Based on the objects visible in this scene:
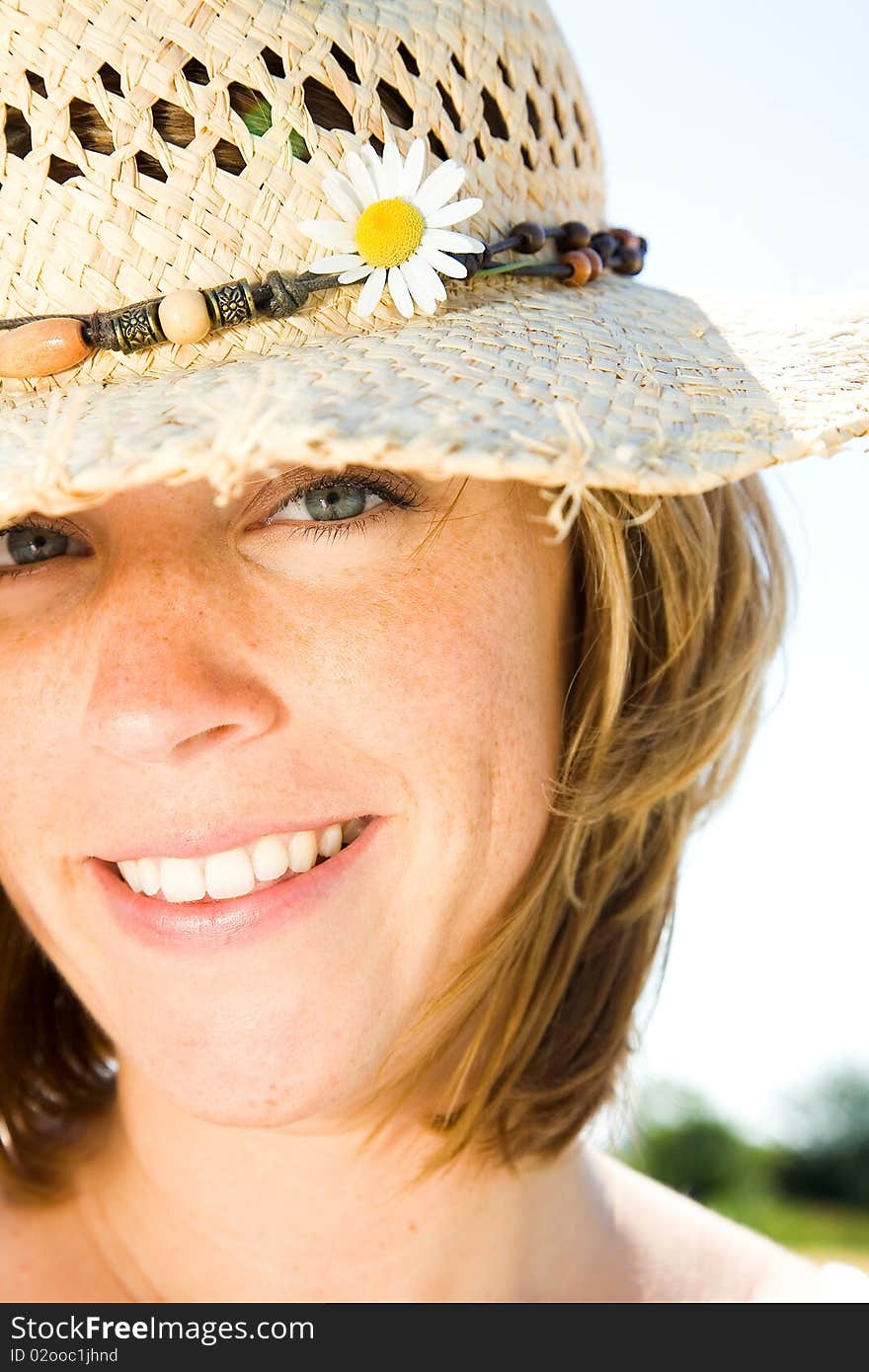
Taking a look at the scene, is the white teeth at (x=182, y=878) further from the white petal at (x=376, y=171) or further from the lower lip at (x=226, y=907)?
the white petal at (x=376, y=171)

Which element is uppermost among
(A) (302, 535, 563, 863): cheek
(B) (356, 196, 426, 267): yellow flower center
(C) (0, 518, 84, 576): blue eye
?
(B) (356, 196, 426, 267): yellow flower center

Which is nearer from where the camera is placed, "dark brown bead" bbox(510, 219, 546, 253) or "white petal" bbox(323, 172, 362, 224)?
"white petal" bbox(323, 172, 362, 224)

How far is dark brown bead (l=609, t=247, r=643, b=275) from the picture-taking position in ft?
4.87

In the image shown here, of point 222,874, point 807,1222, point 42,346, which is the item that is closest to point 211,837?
point 222,874

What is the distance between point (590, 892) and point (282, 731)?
26.0 inches

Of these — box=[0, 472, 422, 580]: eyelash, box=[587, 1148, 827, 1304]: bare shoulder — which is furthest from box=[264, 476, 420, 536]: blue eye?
box=[587, 1148, 827, 1304]: bare shoulder

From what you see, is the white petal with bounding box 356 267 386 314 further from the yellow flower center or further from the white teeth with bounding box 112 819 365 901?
the white teeth with bounding box 112 819 365 901

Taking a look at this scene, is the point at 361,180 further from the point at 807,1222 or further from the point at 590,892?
the point at 807,1222

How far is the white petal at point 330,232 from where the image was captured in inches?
42.9

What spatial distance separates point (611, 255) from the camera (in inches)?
58.1

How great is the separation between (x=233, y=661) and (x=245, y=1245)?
2.66ft

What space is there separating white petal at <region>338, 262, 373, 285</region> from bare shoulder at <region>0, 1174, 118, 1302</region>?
129 centimetres

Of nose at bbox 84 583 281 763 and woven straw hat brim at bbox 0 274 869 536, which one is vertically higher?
woven straw hat brim at bbox 0 274 869 536
